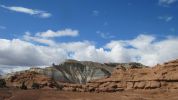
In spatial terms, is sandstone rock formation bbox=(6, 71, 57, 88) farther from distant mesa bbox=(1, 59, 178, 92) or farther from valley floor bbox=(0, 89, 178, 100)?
valley floor bbox=(0, 89, 178, 100)

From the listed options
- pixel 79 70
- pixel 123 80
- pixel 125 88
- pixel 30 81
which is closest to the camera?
pixel 125 88

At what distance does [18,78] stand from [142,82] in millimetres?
50598

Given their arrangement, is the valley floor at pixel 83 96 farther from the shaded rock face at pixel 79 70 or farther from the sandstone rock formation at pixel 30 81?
the shaded rock face at pixel 79 70

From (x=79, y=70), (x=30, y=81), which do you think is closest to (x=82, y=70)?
(x=79, y=70)

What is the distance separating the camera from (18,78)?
11300 cm

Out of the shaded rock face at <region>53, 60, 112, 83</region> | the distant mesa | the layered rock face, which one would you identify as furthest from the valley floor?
the shaded rock face at <region>53, 60, 112, 83</region>

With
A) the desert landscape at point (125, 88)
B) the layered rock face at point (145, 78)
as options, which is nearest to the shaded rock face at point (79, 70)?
the desert landscape at point (125, 88)

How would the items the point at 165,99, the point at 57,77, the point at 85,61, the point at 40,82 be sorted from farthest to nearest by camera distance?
the point at 85,61, the point at 57,77, the point at 40,82, the point at 165,99

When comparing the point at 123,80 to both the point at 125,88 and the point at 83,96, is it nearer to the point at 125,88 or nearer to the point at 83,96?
the point at 125,88

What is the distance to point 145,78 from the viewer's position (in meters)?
76.6

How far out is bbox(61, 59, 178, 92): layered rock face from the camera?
2739 inches

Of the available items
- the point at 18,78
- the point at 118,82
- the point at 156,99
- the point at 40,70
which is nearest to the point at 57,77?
the point at 40,70

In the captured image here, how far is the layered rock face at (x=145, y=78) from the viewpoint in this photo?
6957 centimetres

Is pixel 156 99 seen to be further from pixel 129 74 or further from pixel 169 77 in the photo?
pixel 129 74
